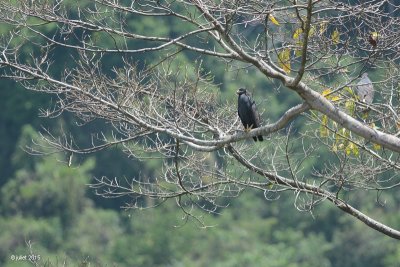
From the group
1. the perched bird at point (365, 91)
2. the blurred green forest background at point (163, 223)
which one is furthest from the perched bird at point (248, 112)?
the blurred green forest background at point (163, 223)

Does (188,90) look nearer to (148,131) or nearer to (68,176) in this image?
(148,131)

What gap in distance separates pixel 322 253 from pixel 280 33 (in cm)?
2064

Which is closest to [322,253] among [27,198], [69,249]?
[69,249]

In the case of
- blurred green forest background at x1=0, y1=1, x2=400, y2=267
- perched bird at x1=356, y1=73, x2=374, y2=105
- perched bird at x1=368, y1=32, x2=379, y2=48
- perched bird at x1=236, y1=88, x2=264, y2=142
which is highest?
perched bird at x1=368, y1=32, x2=379, y2=48

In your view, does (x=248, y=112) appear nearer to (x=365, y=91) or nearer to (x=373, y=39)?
(x=365, y=91)

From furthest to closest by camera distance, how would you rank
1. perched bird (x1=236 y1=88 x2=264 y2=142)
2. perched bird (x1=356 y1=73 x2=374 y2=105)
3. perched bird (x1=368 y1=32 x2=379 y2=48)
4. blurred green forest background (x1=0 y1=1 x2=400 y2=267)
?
1. blurred green forest background (x1=0 y1=1 x2=400 y2=267)
2. perched bird (x1=236 y1=88 x2=264 y2=142)
3. perched bird (x1=356 y1=73 x2=374 y2=105)
4. perched bird (x1=368 y1=32 x2=379 y2=48)

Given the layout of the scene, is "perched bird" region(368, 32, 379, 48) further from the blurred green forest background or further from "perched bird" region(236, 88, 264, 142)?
the blurred green forest background

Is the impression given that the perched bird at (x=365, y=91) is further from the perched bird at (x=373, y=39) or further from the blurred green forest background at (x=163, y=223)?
the blurred green forest background at (x=163, y=223)

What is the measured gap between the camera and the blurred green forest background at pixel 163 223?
28703 mm

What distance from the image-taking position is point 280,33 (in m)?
9.25

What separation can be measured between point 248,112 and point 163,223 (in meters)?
19.4

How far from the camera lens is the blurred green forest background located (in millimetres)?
28703

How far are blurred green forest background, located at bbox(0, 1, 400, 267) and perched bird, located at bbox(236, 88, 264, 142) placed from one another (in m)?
15.7

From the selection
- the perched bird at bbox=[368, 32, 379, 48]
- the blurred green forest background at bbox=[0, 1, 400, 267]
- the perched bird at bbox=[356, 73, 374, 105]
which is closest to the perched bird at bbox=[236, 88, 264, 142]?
the perched bird at bbox=[356, 73, 374, 105]
